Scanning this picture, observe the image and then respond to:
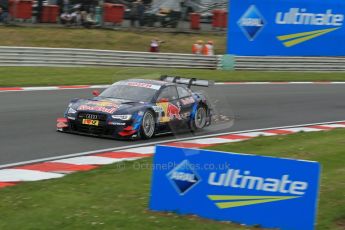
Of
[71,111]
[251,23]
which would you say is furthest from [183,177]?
[251,23]

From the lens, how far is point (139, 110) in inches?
507

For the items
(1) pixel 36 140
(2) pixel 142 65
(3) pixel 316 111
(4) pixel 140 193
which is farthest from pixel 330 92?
(4) pixel 140 193

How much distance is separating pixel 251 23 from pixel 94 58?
8080 millimetres

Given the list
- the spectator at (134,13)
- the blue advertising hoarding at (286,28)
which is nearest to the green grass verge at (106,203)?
the blue advertising hoarding at (286,28)

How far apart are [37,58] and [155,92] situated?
11896 mm

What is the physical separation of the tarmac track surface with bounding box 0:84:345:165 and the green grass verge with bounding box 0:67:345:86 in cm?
162

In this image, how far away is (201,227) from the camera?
21.3 ft

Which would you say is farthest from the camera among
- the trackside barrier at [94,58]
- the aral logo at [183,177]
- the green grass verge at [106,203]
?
the trackside barrier at [94,58]

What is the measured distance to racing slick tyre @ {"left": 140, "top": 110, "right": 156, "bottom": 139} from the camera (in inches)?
508

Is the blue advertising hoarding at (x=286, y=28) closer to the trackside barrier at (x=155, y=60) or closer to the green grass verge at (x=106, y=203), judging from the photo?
the trackside barrier at (x=155, y=60)

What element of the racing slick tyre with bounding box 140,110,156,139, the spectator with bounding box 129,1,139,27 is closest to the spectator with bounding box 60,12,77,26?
the spectator with bounding box 129,1,139,27

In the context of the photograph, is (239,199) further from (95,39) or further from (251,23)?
(95,39)

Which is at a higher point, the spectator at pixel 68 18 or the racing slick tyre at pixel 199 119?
the spectator at pixel 68 18

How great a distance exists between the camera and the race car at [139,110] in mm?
12688
